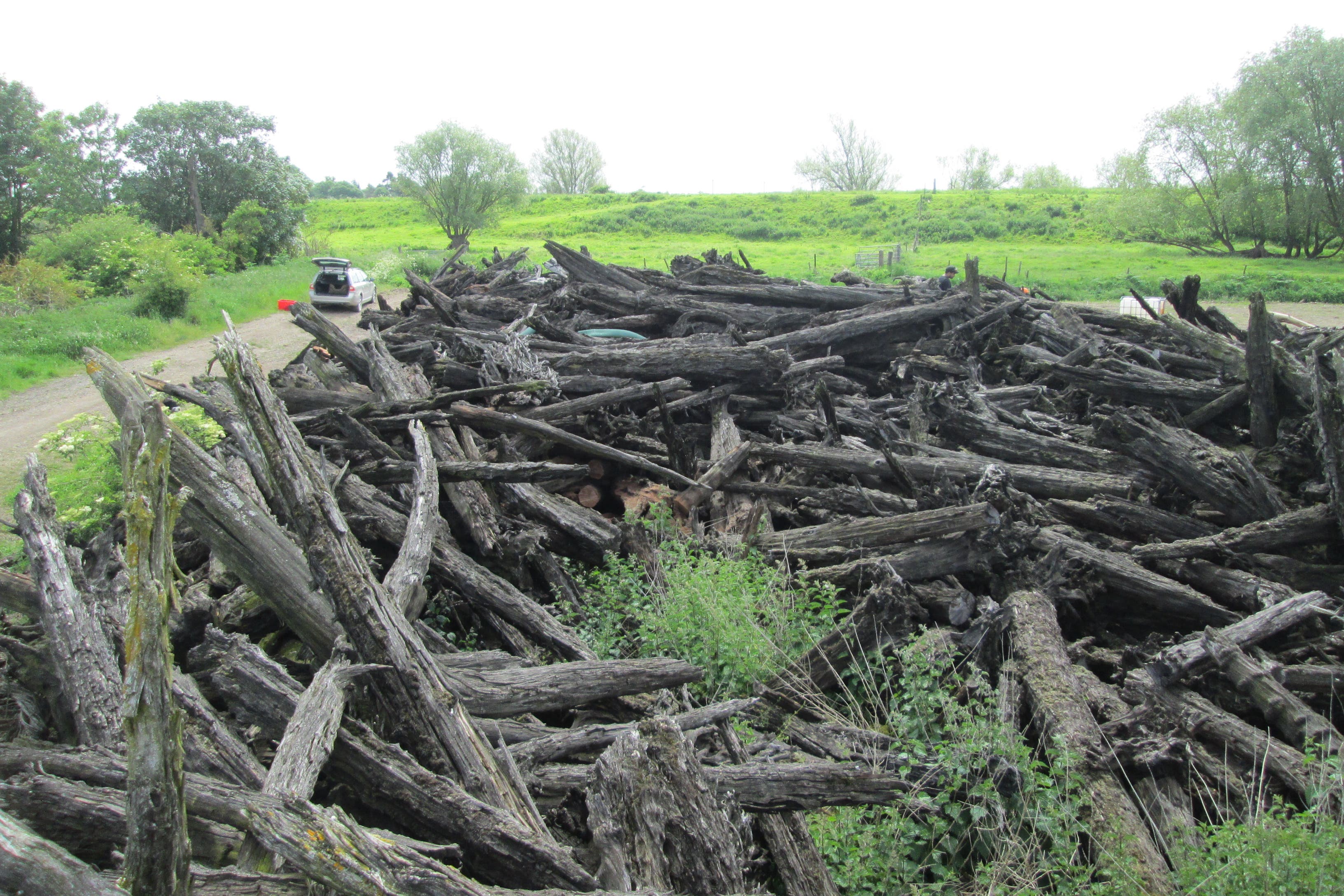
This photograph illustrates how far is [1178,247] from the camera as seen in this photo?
1697 inches

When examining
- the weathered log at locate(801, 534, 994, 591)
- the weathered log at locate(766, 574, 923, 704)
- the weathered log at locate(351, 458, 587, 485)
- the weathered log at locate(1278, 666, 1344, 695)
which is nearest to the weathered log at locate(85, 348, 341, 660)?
the weathered log at locate(351, 458, 587, 485)

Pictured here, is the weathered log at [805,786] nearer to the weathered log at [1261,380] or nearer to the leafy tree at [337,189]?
the weathered log at [1261,380]

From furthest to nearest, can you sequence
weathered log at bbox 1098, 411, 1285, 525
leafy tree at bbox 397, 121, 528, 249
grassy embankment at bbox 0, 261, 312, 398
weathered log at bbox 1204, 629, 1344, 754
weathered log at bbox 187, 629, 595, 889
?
1. leafy tree at bbox 397, 121, 528, 249
2. grassy embankment at bbox 0, 261, 312, 398
3. weathered log at bbox 1098, 411, 1285, 525
4. weathered log at bbox 1204, 629, 1344, 754
5. weathered log at bbox 187, 629, 595, 889

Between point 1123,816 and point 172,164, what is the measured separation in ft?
168

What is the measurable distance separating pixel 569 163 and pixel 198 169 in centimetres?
5944

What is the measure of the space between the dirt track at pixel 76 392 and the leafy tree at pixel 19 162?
23579 mm

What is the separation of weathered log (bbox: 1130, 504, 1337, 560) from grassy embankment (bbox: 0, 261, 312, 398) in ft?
62.7

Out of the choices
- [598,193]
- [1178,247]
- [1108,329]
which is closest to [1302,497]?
[1108,329]

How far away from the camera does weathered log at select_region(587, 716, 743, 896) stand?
2695mm

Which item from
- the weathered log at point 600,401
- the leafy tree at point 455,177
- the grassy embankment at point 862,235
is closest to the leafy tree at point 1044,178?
the grassy embankment at point 862,235

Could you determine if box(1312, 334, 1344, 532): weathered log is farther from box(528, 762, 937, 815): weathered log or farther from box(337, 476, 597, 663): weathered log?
box(337, 476, 597, 663): weathered log

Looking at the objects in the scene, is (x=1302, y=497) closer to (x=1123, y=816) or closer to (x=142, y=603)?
(x=1123, y=816)

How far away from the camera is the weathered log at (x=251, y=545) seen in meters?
3.95

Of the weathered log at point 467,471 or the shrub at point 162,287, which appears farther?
the shrub at point 162,287
